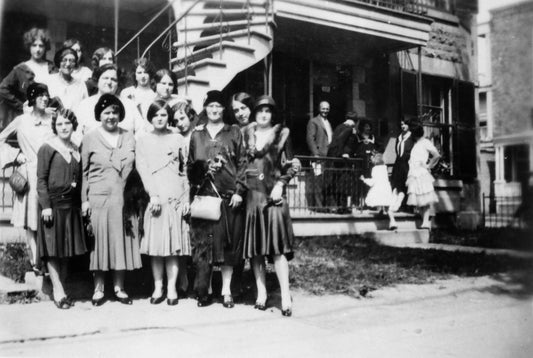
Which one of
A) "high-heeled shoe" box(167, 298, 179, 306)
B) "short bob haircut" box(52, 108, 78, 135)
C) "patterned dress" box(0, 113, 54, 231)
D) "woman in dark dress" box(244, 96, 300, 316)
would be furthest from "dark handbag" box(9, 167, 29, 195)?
"woman in dark dress" box(244, 96, 300, 316)

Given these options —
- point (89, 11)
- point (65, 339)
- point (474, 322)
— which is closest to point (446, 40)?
point (89, 11)

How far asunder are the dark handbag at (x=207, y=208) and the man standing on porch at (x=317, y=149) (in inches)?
188

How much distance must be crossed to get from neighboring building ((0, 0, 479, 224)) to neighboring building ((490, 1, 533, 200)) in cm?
586

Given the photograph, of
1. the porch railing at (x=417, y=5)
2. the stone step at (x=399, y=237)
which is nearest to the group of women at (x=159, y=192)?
the stone step at (x=399, y=237)

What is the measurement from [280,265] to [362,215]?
5115 millimetres

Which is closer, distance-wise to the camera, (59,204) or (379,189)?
(59,204)

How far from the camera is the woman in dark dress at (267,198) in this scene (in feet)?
15.6

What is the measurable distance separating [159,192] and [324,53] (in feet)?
24.2

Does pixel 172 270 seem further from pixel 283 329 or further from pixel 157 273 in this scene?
pixel 283 329

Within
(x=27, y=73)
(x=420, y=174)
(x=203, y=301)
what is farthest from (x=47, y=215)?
(x=420, y=174)

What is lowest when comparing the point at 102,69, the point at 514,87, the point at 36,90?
the point at 514,87

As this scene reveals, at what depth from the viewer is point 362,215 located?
966 cm

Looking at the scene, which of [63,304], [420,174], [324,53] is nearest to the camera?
[63,304]

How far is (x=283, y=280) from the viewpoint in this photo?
4711 millimetres
